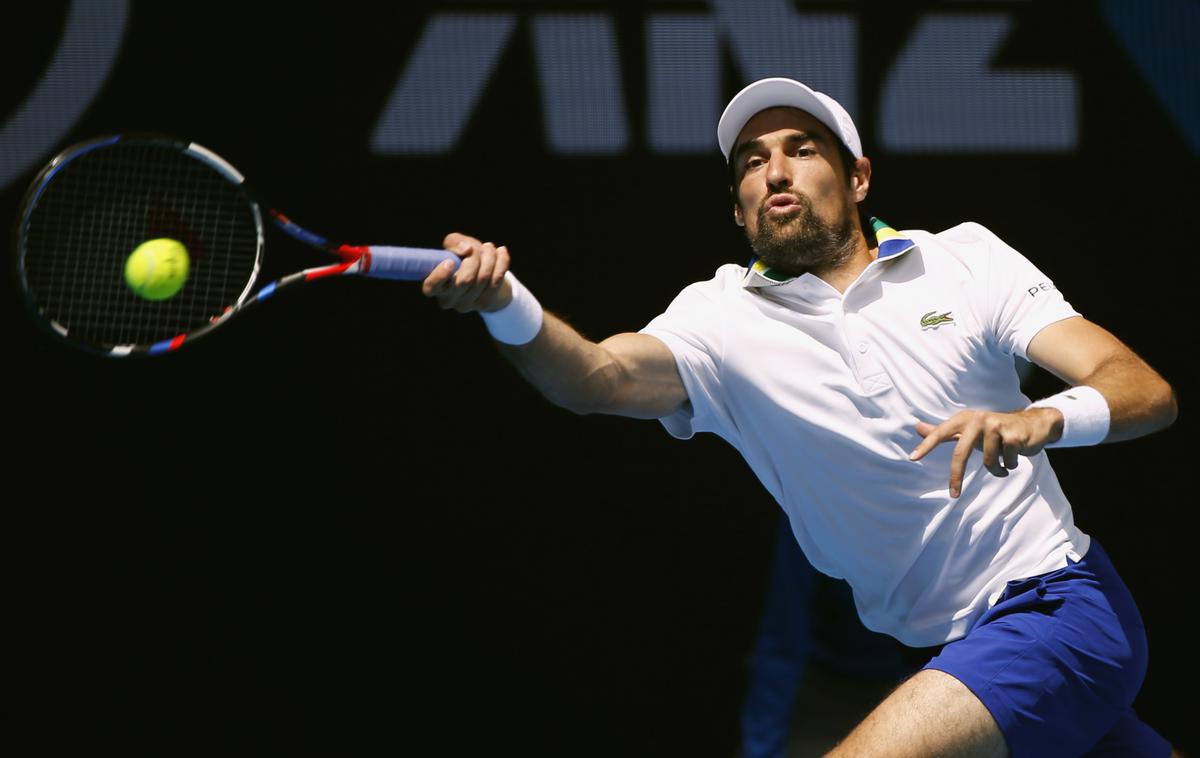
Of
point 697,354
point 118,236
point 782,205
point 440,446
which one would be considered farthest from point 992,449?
point 440,446

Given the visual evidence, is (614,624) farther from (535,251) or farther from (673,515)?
(535,251)

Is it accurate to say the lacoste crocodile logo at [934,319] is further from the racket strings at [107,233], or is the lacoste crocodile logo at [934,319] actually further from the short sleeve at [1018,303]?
the racket strings at [107,233]

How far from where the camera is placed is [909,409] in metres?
2.64

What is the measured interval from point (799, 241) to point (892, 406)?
1.37ft

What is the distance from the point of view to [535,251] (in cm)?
418

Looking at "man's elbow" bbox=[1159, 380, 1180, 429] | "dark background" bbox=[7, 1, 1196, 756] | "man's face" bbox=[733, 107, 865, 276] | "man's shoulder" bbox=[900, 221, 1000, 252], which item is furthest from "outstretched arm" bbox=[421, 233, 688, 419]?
"dark background" bbox=[7, 1, 1196, 756]

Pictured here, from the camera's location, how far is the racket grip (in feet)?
7.70

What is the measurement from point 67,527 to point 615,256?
1.78 metres

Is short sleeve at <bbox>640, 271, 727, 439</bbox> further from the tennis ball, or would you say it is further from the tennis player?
the tennis ball

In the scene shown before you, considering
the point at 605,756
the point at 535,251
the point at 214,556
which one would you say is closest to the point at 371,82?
the point at 535,251

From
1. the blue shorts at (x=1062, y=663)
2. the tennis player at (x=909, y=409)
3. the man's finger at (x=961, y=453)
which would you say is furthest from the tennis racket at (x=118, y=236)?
the blue shorts at (x=1062, y=663)

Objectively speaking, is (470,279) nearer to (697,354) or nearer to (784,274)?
(697,354)

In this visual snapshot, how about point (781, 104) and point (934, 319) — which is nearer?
point (934, 319)

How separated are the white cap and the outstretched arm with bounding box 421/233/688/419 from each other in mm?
580
